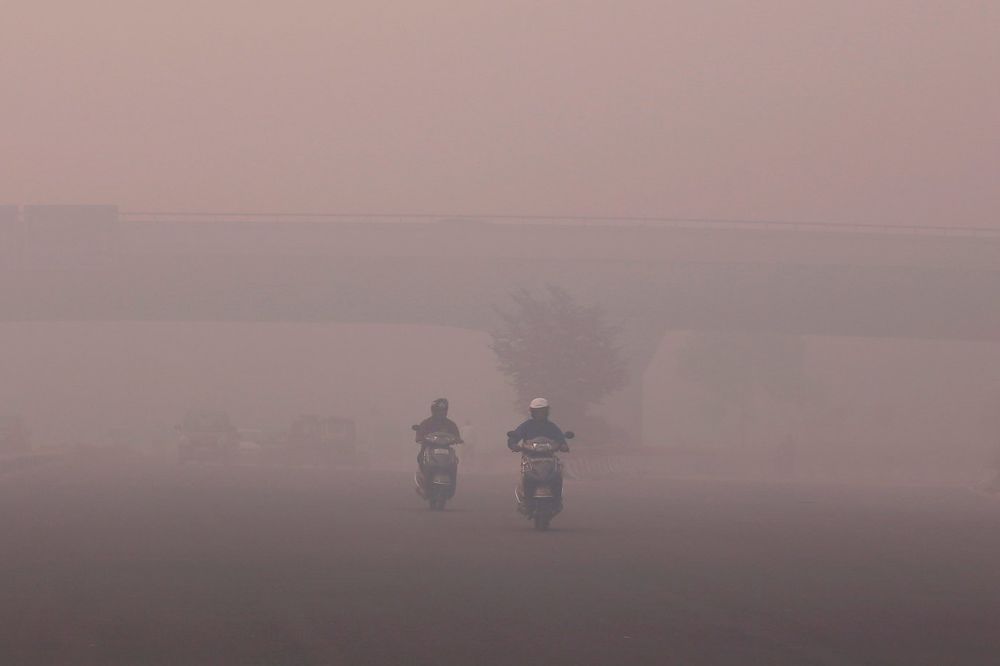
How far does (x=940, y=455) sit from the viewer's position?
258 feet

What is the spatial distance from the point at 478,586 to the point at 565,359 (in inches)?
1729

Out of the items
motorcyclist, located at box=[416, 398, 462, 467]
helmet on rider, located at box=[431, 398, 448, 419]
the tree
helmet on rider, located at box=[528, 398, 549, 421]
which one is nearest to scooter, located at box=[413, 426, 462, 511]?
motorcyclist, located at box=[416, 398, 462, 467]

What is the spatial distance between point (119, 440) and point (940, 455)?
42.3m

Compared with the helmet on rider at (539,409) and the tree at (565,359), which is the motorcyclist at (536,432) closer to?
the helmet on rider at (539,409)

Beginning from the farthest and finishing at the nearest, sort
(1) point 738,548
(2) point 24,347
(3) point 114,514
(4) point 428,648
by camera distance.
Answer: (2) point 24,347, (3) point 114,514, (1) point 738,548, (4) point 428,648

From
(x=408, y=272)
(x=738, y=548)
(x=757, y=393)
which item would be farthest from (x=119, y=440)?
(x=738, y=548)

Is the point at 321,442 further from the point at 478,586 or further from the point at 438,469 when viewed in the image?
the point at 478,586

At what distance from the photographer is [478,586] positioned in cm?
1277

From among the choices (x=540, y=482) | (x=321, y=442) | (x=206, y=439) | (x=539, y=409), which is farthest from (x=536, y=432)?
(x=321, y=442)

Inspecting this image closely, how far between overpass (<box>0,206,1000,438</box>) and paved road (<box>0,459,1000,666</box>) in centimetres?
3998

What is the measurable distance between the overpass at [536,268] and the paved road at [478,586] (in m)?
40.0

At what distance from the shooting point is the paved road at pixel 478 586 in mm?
9227

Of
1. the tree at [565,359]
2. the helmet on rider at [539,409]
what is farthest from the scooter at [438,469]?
the tree at [565,359]

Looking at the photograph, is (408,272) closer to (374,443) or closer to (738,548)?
(374,443)
